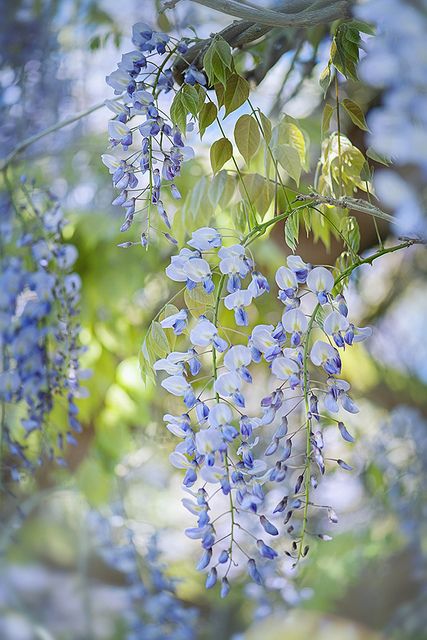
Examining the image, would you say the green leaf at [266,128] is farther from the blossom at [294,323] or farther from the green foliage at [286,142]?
the blossom at [294,323]

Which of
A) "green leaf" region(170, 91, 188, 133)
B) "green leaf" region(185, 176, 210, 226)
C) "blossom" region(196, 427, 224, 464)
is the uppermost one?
"green leaf" region(185, 176, 210, 226)

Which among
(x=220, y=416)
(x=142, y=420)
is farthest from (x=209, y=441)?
(x=142, y=420)

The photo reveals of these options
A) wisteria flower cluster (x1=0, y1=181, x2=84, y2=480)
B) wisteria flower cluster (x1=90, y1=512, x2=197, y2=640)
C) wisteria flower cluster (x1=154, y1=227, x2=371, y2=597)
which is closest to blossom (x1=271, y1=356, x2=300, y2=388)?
wisteria flower cluster (x1=154, y1=227, x2=371, y2=597)

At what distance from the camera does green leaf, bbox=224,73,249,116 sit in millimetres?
456

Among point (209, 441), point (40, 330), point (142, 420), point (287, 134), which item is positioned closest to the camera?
point (209, 441)

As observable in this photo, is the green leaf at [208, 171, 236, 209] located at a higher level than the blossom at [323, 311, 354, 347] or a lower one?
higher

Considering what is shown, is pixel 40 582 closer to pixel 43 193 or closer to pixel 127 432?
pixel 127 432

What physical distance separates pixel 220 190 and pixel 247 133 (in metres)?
0.09

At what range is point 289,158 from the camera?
47cm

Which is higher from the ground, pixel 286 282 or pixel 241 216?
pixel 241 216

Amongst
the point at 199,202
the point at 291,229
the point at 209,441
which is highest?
the point at 199,202

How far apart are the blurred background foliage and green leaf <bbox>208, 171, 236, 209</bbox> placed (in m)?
0.12

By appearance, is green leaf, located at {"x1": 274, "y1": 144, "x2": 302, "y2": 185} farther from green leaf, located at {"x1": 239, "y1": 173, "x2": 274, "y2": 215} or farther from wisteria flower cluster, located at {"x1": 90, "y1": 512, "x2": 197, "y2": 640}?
wisteria flower cluster, located at {"x1": 90, "y1": 512, "x2": 197, "y2": 640}

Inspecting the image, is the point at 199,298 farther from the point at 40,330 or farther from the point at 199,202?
the point at 40,330
